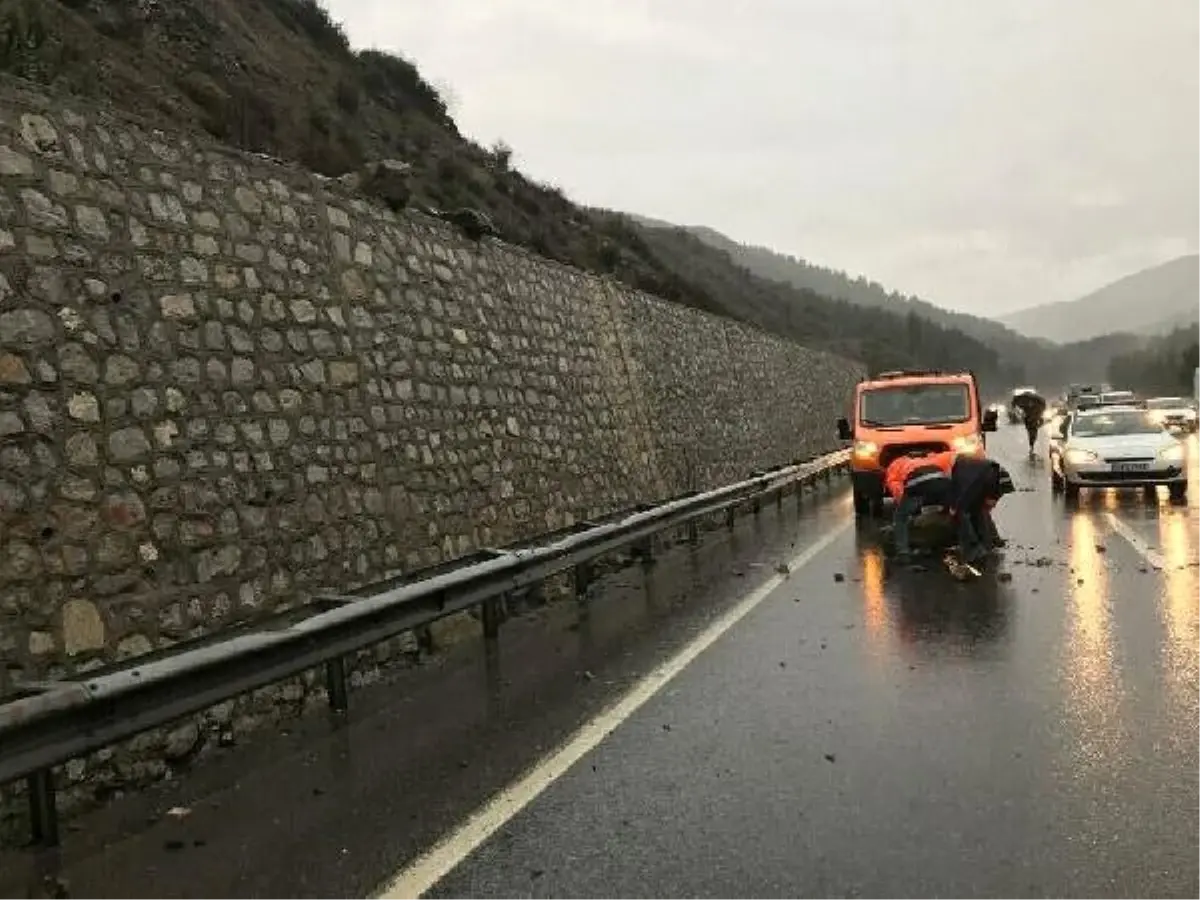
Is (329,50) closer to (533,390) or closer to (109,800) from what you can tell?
(533,390)

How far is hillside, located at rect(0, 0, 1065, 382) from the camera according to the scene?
66.7ft

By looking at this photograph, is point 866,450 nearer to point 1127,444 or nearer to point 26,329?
point 1127,444

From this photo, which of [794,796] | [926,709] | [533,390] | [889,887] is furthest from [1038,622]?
[533,390]

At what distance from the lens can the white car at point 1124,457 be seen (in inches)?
774

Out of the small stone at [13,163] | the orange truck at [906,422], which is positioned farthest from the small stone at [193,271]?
the orange truck at [906,422]

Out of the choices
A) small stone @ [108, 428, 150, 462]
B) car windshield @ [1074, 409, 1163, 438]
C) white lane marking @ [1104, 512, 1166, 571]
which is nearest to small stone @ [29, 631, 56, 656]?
small stone @ [108, 428, 150, 462]

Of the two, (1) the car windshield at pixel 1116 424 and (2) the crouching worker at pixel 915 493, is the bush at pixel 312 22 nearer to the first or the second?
(1) the car windshield at pixel 1116 424

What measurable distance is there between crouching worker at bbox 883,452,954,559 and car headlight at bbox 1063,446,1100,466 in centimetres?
649

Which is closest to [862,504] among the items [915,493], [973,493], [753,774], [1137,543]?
[1137,543]

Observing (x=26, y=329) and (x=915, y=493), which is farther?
(x=915, y=493)

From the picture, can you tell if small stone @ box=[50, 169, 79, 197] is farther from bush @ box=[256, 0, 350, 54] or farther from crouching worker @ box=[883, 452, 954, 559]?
bush @ box=[256, 0, 350, 54]

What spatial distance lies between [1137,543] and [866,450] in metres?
5.10

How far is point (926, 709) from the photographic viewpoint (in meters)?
6.79

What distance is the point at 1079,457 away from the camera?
66.7 feet
